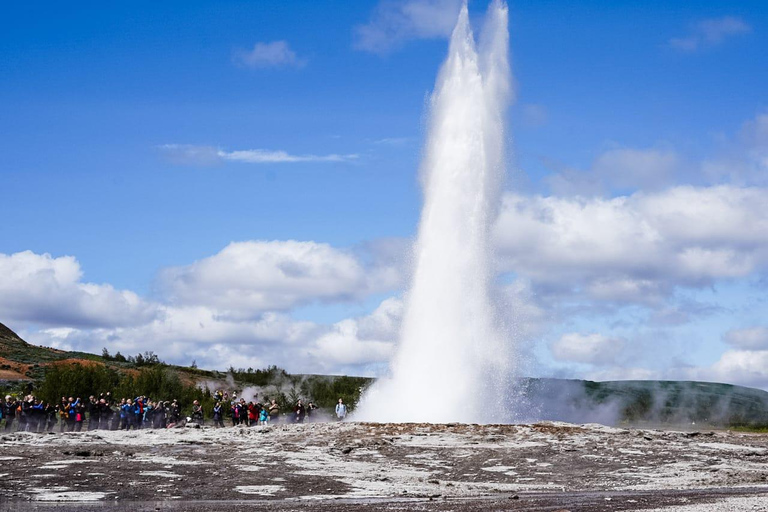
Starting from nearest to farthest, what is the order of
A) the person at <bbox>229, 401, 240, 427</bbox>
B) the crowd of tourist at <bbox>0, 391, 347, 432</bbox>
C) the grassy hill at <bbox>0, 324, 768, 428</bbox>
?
the crowd of tourist at <bbox>0, 391, 347, 432</bbox>, the person at <bbox>229, 401, 240, 427</bbox>, the grassy hill at <bbox>0, 324, 768, 428</bbox>

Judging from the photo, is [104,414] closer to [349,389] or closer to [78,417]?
[78,417]

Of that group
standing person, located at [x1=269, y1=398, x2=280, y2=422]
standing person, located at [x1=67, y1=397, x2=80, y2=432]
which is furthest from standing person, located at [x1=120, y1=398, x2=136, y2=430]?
standing person, located at [x1=269, y1=398, x2=280, y2=422]

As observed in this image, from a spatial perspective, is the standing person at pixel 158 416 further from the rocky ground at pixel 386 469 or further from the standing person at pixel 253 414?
the rocky ground at pixel 386 469

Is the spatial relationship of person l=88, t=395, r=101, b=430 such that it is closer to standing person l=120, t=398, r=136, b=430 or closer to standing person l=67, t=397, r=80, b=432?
standing person l=67, t=397, r=80, b=432

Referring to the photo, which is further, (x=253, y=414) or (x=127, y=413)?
(x=253, y=414)

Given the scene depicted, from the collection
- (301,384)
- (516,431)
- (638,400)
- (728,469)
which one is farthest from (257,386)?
(728,469)

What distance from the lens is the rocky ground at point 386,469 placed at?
1516 centimetres

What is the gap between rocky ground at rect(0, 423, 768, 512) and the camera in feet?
49.7

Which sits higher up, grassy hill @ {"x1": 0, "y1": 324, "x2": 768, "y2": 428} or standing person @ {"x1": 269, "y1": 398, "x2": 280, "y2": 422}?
grassy hill @ {"x1": 0, "y1": 324, "x2": 768, "y2": 428}

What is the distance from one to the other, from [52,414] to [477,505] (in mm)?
21199

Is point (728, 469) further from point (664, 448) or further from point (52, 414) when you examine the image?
point (52, 414)

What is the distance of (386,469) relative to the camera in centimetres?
1969

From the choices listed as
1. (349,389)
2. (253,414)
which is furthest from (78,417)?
(349,389)

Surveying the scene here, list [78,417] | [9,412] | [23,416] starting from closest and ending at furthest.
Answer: [23,416], [9,412], [78,417]
